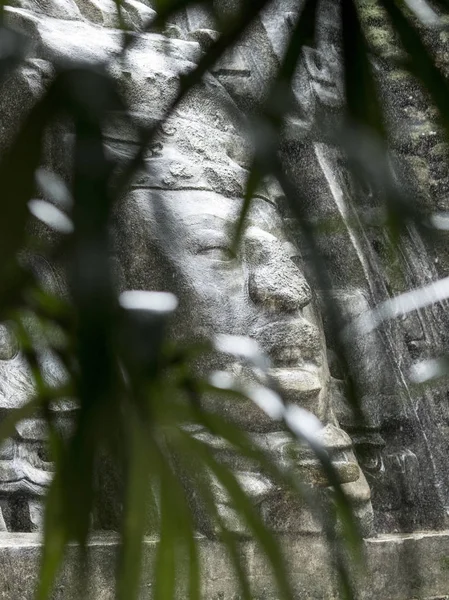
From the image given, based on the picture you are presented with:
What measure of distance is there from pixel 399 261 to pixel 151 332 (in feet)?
0.41

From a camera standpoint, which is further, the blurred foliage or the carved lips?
the carved lips

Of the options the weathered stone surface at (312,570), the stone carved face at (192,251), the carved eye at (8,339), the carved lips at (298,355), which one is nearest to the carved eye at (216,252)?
the stone carved face at (192,251)

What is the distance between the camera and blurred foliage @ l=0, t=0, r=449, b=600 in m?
0.41

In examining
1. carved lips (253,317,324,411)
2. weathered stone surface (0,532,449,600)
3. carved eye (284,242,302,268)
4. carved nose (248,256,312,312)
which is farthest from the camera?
carved lips (253,317,324,411)

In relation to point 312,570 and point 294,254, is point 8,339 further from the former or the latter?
point 312,570

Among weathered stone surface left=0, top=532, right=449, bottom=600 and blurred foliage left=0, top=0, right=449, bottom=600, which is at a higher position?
blurred foliage left=0, top=0, right=449, bottom=600

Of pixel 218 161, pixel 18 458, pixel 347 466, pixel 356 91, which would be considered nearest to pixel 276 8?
pixel 356 91

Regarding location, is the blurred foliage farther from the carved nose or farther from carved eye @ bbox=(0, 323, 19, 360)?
the carved nose

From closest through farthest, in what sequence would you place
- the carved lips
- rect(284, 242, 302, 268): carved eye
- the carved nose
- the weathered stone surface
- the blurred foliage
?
the blurred foliage < rect(284, 242, 302, 268): carved eye < the weathered stone surface < the carved nose < the carved lips

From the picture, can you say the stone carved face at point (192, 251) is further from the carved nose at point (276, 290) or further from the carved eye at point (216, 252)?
the carved nose at point (276, 290)

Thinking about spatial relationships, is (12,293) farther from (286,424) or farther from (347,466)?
(347,466)

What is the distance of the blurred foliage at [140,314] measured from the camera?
41 centimetres

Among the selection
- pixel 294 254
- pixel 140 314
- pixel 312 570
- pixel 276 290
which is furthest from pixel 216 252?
pixel 276 290

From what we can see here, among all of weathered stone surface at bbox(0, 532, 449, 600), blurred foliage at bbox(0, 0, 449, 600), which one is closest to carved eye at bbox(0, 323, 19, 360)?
blurred foliage at bbox(0, 0, 449, 600)
